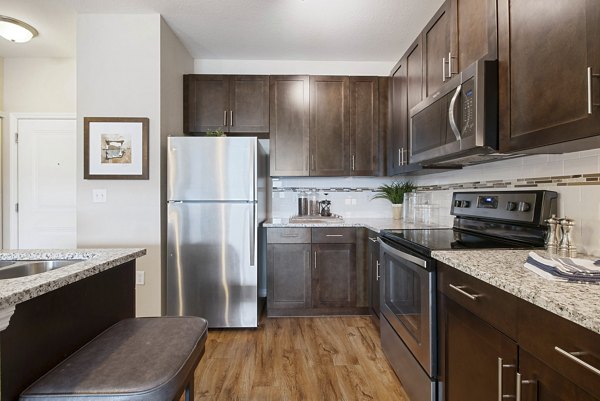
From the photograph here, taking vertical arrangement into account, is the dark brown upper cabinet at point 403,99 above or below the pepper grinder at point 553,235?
above

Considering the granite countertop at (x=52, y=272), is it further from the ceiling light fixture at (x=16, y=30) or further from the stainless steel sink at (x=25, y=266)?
the ceiling light fixture at (x=16, y=30)

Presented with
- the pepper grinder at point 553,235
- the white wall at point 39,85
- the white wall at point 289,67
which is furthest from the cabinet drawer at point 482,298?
the white wall at point 39,85

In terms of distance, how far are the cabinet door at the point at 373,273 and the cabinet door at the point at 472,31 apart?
142 cm

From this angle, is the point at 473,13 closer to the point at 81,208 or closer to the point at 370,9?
the point at 370,9

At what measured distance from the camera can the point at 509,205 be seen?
5.48 ft

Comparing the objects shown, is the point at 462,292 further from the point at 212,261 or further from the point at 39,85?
the point at 39,85

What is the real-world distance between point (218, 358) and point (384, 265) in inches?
52.6

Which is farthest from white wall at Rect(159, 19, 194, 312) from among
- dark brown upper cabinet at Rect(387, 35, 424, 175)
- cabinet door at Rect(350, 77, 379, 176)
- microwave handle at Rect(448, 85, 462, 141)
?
microwave handle at Rect(448, 85, 462, 141)

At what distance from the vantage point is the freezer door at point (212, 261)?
8.30 feet

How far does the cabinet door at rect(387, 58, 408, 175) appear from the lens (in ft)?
8.69

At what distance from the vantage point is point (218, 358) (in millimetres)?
2176

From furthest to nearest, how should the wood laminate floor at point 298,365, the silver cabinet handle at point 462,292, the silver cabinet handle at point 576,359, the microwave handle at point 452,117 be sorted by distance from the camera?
the wood laminate floor at point 298,365, the microwave handle at point 452,117, the silver cabinet handle at point 462,292, the silver cabinet handle at point 576,359

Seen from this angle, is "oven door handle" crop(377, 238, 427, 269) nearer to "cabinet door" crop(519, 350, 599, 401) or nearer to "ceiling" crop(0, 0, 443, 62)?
"cabinet door" crop(519, 350, 599, 401)

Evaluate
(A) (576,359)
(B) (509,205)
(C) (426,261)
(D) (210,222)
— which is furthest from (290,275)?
(A) (576,359)
